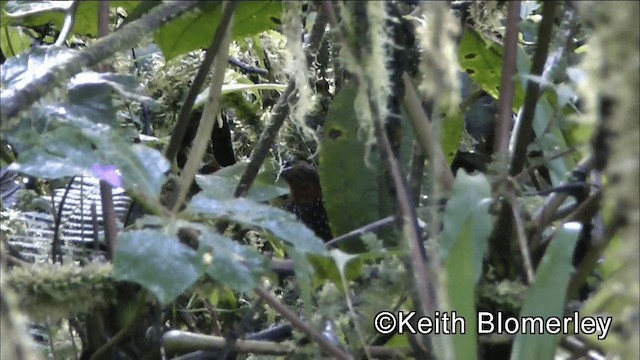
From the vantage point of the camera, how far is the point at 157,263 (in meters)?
0.39

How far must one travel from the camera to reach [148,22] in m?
0.45

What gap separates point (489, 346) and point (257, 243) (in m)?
0.49

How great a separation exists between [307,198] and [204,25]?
15.2 inches

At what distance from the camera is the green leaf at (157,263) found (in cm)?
38

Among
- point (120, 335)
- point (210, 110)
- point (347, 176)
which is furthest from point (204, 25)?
point (120, 335)

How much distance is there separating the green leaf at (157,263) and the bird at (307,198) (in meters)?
0.58

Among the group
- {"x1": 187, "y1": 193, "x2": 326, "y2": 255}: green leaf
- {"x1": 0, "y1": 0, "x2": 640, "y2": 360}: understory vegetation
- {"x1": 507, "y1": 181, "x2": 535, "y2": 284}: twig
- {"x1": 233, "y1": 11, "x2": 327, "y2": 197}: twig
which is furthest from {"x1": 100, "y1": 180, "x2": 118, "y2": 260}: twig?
{"x1": 507, "y1": 181, "x2": 535, "y2": 284}: twig

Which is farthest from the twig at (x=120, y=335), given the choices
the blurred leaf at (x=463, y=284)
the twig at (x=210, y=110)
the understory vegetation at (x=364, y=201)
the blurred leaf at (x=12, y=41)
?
the blurred leaf at (x=12, y=41)

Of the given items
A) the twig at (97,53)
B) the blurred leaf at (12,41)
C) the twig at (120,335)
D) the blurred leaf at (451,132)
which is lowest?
the twig at (120,335)

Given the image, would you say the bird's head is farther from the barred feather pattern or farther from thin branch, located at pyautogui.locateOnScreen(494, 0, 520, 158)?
thin branch, located at pyautogui.locateOnScreen(494, 0, 520, 158)

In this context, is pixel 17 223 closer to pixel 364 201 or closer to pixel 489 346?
pixel 364 201

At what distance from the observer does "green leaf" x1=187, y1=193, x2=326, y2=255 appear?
408mm

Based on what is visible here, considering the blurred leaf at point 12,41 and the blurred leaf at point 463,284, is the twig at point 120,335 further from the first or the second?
the blurred leaf at point 12,41

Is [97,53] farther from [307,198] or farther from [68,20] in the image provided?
[307,198]
